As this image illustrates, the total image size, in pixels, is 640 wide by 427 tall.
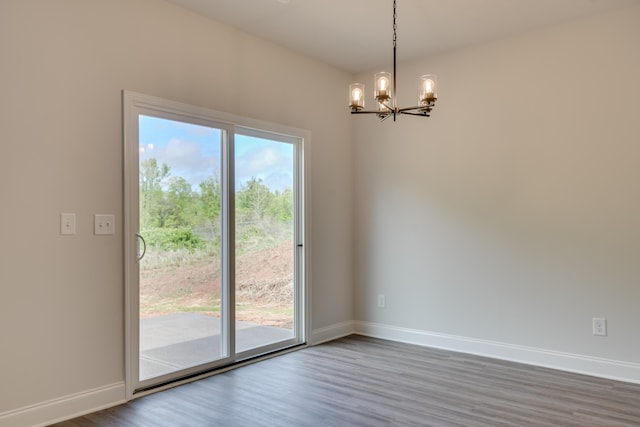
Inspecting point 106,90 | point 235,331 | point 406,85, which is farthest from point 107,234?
point 406,85

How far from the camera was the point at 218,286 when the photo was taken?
3.64 m

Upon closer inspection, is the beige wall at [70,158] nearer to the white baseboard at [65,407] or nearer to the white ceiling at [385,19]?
the white baseboard at [65,407]

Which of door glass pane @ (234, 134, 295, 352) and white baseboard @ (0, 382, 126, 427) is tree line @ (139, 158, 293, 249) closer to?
door glass pane @ (234, 134, 295, 352)

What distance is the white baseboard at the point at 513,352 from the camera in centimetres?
339

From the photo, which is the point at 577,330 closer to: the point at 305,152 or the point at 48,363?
the point at 305,152

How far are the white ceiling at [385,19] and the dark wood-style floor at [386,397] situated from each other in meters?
2.82

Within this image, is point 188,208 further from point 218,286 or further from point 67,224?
point 67,224

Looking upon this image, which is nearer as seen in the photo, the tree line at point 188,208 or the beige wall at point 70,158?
the beige wall at point 70,158

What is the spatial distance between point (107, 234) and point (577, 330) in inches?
143

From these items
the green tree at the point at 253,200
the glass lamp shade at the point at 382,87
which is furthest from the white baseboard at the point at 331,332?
the glass lamp shade at the point at 382,87

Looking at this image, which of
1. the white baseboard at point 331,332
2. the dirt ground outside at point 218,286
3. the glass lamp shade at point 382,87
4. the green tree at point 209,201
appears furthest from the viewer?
the white baseboard at point 331,332

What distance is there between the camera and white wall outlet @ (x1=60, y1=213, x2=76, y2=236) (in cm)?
272

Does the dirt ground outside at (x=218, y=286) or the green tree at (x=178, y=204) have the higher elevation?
the green tree at (x=178, y=204)

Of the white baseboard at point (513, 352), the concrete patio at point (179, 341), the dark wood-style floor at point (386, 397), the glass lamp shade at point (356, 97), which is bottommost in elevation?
the dark wood-style floor at point (386, 397)
